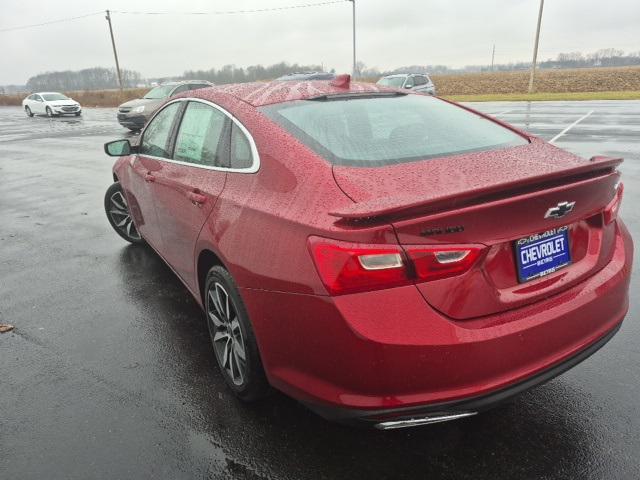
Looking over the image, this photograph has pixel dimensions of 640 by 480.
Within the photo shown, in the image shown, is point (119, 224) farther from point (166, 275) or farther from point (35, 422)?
point (35, 422)

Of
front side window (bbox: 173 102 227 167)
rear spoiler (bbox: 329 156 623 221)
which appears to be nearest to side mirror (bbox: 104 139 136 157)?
front side window (bbox: 173 102 227 167)

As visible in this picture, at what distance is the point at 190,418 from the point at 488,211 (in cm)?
184

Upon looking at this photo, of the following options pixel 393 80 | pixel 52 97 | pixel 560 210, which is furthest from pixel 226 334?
pixel 52 97

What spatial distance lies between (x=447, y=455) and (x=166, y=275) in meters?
3.17

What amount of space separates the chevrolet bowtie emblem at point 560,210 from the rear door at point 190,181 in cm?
158

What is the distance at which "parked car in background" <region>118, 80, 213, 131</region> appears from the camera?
17.1m

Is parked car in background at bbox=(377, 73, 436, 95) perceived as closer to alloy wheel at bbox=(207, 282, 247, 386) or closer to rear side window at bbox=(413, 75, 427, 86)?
rear side window at bbox=(413, 75, 427, 86)

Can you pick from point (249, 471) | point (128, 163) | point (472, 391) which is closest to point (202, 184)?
point (249, 471)

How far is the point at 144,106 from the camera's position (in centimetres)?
1739

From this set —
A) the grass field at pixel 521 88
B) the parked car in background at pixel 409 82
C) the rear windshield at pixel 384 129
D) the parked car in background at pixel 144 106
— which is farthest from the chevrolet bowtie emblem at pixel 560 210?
the grass field at pixel 521 88

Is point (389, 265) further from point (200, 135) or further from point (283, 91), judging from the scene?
point (200, 135)

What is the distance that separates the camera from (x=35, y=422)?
8.68 ft

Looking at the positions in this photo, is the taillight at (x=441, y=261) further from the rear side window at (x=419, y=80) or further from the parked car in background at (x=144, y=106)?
the rear side window at (x=419, y=80)

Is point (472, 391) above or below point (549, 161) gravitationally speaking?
below
